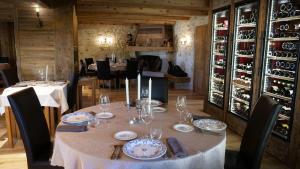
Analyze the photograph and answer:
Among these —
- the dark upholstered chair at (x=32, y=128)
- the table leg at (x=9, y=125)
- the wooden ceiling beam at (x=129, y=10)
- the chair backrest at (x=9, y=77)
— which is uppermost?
the wooden ceiling beam at (x=129, y=10)

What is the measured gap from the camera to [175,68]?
27.8 feet

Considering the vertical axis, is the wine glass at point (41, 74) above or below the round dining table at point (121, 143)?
above

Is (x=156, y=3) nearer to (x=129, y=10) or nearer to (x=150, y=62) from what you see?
(x=129, y=10)

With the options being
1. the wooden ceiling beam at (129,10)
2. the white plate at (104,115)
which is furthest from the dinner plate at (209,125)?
the wooden ceiling beam at (129,10)

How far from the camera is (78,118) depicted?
80.5 inches

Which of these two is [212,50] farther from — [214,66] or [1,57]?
[1,57]

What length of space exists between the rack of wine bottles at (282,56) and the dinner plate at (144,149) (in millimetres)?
2110

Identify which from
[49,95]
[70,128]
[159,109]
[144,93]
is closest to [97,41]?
[49,95]

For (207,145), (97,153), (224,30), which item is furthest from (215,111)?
(97,153)

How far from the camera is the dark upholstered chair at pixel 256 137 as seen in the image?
1732 millimetres

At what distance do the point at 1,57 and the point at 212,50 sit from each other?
7776mm

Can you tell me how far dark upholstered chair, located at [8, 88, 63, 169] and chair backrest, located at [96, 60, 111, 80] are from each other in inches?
198

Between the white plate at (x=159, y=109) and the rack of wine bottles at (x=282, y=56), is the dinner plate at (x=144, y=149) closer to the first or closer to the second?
the white plate at (x=159, y=109)

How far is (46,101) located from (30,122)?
1518mm
